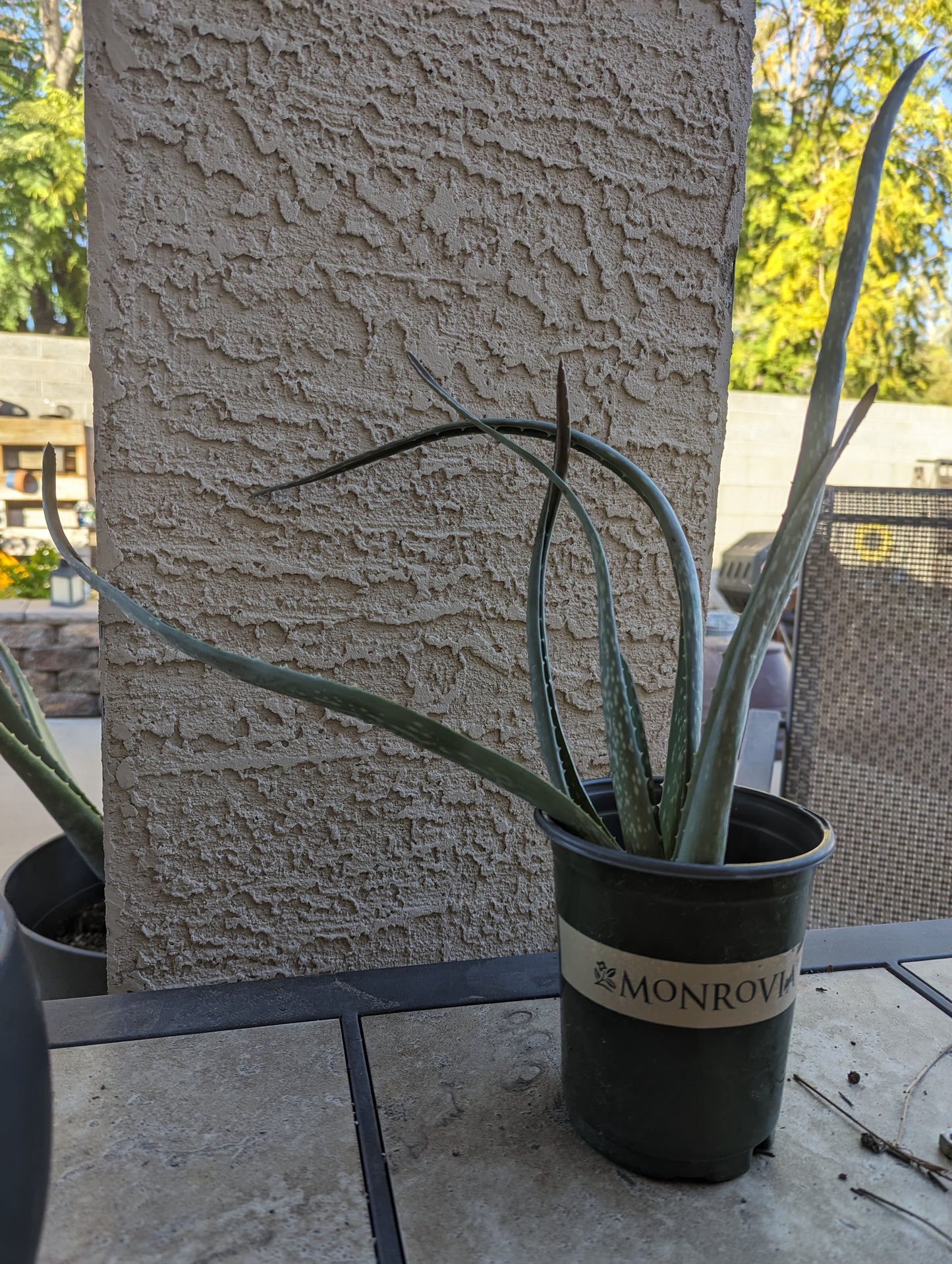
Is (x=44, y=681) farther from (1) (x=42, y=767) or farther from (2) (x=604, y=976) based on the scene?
(2) (x=604, y=976)

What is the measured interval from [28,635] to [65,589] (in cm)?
26

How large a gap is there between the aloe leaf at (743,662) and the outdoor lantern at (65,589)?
3.33m

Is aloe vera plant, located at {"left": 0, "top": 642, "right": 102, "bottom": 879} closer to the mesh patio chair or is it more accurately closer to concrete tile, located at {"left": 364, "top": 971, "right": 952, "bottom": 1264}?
concrete tile, located at {"left": 364, "top": 971, "right": 952, "bottom": 1264}

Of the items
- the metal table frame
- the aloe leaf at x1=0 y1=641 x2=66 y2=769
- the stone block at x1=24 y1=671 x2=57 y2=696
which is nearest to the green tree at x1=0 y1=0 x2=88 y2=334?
the stone block at x1=24 y1=671 x2=57 y2=696

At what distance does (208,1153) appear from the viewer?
0.57 meters

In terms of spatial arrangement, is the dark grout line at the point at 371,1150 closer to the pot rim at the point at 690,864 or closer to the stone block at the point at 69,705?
the pot rim at the point at 690,864

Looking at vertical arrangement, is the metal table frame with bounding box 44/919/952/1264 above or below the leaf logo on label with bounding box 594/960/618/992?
below

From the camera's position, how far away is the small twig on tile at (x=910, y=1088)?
0.61 metres

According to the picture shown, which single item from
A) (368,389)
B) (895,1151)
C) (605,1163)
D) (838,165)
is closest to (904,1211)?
(895,1151)

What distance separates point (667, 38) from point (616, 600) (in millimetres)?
515

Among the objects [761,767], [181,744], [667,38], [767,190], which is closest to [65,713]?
[761,767]

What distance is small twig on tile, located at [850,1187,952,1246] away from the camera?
52 cm

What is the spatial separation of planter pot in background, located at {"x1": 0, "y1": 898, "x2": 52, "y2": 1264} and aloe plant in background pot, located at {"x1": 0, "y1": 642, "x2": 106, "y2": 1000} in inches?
17.8

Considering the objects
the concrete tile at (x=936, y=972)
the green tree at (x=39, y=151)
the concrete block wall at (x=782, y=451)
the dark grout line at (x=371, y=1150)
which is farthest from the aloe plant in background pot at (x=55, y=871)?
the green tree at (x=39, y=151)
